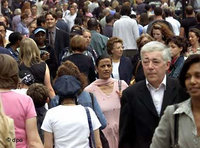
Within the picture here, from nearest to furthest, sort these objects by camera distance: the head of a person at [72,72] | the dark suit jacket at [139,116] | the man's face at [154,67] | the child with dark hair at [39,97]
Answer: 1. the dark suit jacket at [139,116]
2. the man's face at [154,67]
3. the head of a person at [72,72]
4. the child with dark hair at [39,97]

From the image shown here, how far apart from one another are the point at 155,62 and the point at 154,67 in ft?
0.24

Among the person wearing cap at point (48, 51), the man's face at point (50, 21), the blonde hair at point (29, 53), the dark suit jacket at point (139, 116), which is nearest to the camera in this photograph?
the dark suit jacket at point (139, 116)

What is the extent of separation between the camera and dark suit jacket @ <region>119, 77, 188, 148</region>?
639cm

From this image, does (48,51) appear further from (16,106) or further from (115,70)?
(16,106)

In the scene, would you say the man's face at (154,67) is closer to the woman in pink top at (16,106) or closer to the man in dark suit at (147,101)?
the man in dark suit at (147,101)

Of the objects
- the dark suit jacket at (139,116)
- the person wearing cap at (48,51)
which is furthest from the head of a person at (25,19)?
the dark suit jacket at (139,116)

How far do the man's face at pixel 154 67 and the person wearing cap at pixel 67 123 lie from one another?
2.19 ft

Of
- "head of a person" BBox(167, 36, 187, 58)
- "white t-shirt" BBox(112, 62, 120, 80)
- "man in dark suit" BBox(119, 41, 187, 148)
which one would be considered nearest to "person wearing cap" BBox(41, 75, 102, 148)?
"man in dark suit" BBox(119, 41, 187, 148)

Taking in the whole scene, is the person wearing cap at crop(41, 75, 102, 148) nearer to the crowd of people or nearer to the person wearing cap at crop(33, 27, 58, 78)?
the crowd of people

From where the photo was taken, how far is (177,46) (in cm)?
1006

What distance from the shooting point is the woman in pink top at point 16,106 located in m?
6.08

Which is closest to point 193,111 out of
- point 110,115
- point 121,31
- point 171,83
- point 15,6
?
point 171,83

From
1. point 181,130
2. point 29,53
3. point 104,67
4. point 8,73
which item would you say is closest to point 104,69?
point 104,67

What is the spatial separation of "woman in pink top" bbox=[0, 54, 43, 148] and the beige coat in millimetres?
1719
